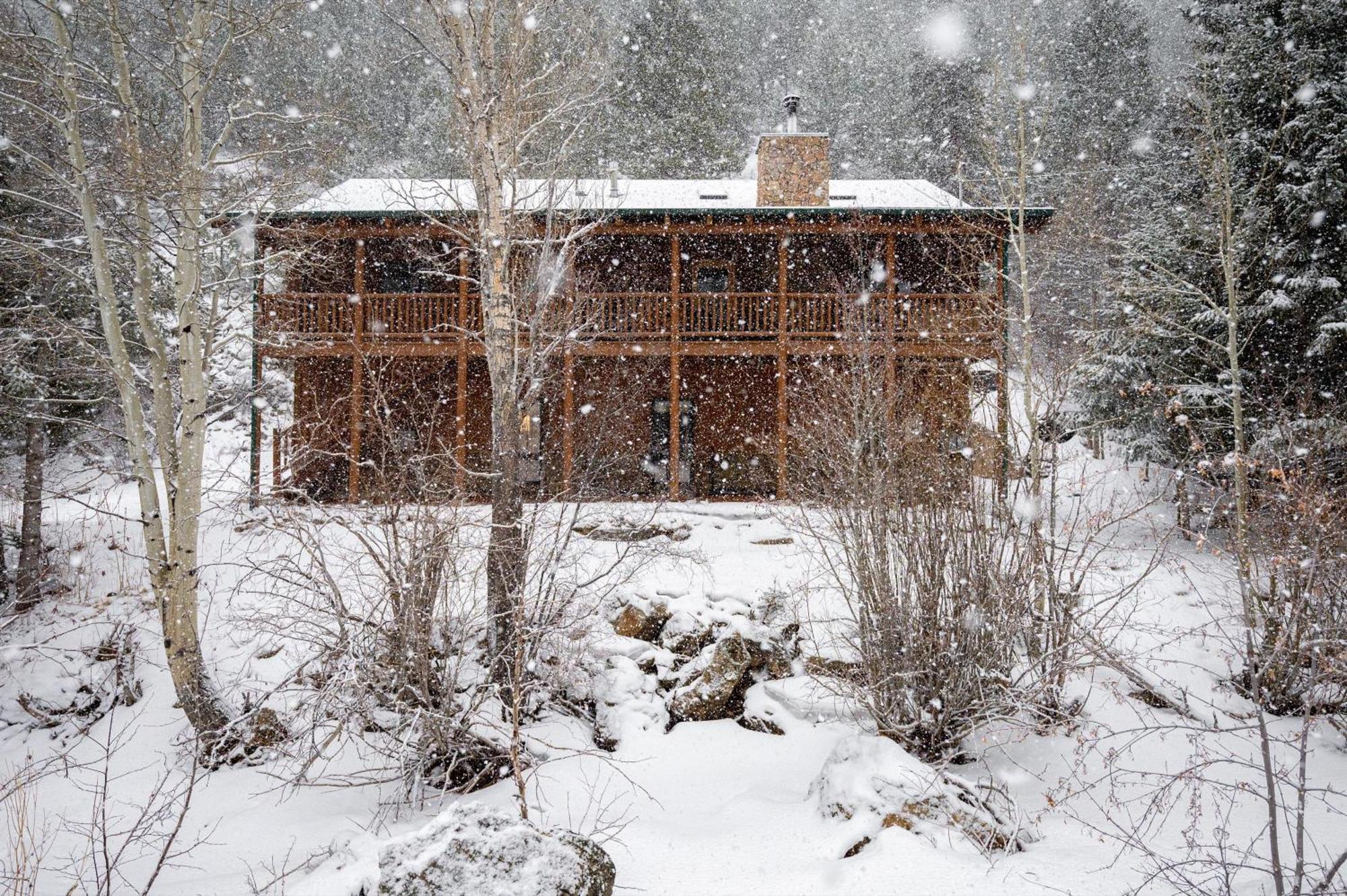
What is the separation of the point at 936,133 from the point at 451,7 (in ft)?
82.0

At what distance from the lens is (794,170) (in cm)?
1576

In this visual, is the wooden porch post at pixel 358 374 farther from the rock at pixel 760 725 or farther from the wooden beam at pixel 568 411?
the rock at pixel 760 725

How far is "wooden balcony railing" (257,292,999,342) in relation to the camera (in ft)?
45.0

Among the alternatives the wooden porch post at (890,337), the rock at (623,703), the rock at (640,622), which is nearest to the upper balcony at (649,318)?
the wooden porch post at (890,337)

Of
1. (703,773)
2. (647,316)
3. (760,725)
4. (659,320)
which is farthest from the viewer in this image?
(659,320)

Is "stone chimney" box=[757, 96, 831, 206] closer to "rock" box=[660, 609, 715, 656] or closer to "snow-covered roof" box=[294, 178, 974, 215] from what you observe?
"snow-covered roof" box=[294, 178, 974, 215]

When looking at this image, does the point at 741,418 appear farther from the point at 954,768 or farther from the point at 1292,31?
the point at 1292,31

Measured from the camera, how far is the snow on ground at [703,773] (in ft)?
19.7

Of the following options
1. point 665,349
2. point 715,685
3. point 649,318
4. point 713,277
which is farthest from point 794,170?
point 715,685

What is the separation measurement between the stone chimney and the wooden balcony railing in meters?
2.27

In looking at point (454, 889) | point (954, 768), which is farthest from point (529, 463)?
point (954, 768)

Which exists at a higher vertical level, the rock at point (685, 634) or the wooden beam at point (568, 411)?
the wooden beam at point (568, 411)

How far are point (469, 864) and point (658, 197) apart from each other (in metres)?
14.7

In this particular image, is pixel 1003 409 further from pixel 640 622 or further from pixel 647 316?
pixel 647 316
